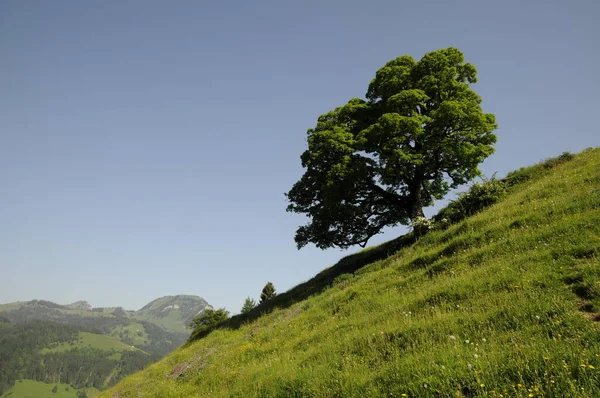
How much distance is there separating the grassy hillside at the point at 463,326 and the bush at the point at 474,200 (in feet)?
9.27

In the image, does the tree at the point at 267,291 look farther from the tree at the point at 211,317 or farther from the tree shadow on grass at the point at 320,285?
the tree shadow on grass at the point at 320,285

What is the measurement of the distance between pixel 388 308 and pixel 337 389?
5183 mm

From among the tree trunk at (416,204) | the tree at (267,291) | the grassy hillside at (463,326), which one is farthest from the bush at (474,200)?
the tree at (267,291)

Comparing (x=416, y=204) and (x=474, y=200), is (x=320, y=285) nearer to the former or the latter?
(x=416, y=204)

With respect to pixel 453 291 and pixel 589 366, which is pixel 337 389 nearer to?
pixel 589 366

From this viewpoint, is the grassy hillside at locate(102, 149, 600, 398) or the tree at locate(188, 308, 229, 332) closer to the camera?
the grassy hillside at locate(102, 149, 600, 398)

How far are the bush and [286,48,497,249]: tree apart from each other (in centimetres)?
221

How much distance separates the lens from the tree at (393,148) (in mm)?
23266

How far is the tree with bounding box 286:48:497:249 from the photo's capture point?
76.3 ft

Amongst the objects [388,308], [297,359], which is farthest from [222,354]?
[388,308]

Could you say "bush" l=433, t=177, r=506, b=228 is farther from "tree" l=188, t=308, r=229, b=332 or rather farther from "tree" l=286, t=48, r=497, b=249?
"tree" l=188, t=308, r=229, b=332

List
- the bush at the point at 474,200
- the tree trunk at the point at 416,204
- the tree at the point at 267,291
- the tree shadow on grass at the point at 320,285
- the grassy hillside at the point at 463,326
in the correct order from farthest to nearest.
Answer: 1. the tree at the point at 267,291
2. the tree shadow on grass at the point at 320,285
3. the tree trunk at the point at 416,204
4. the bush at the point at 474,200
5. the grassy hillside at the point at 463,326

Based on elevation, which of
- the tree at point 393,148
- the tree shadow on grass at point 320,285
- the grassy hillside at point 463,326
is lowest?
the grassy hillside at point 463,326

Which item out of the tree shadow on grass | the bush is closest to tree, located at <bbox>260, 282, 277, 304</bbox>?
the tree shadow on grass
